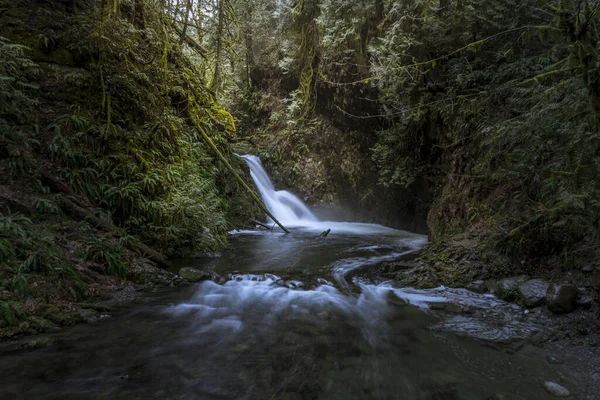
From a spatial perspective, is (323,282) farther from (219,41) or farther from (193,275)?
(219,41)

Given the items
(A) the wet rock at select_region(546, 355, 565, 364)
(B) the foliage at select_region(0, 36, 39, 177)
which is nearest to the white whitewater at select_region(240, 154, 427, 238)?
(A) the wet rock at select_region(546, 355, 565, 364)

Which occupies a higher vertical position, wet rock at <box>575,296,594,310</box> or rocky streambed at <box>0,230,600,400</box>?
wet rock at <box>575,296,594,310</box>

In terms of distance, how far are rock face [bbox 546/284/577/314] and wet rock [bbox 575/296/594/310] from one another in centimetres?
5

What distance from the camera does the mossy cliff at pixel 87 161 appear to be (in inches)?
166

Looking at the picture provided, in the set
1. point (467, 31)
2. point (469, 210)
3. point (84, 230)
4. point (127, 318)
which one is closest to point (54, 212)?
point (84, 230)

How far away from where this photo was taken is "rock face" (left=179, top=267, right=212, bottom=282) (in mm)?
5531

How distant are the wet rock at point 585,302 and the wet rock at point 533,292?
320 mm

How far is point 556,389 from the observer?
2.67m

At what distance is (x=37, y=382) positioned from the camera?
2.65 meters

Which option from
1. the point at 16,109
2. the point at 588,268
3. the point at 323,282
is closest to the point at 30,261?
the point at 16,109

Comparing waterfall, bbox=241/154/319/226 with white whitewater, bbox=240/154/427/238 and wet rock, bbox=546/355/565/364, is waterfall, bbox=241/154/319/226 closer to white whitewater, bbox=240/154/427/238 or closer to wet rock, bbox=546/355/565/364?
white whitewater, bbox=240/154/427/238

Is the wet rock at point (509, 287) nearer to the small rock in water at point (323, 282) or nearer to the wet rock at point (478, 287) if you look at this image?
the wet rock at point (478, 287)

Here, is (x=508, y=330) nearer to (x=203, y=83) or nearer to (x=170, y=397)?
(x=170, y=397)

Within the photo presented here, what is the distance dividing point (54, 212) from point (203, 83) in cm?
758
